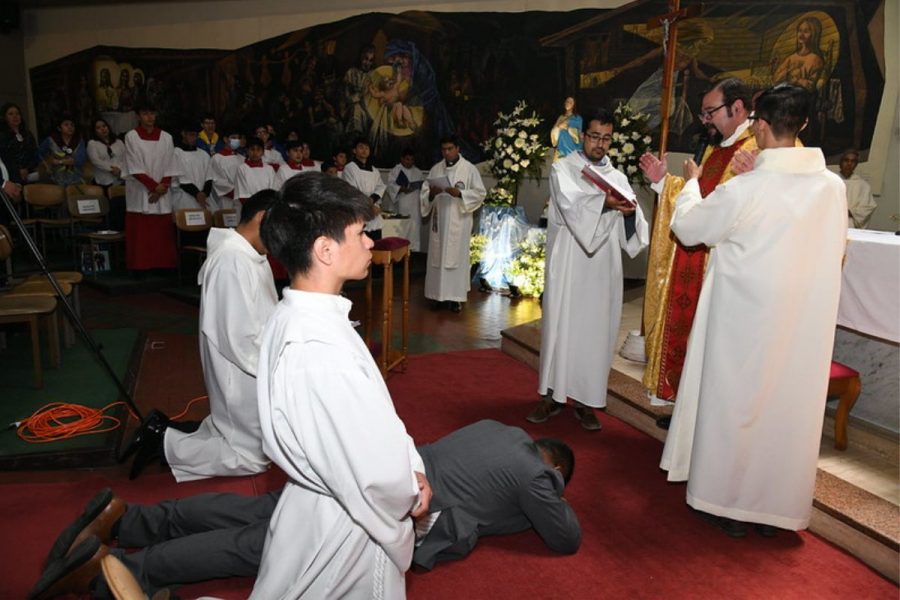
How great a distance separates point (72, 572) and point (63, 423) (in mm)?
2243

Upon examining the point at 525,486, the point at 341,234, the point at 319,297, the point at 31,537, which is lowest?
the point at 31,537

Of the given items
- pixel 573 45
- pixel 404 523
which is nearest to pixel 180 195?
pixel 573 45

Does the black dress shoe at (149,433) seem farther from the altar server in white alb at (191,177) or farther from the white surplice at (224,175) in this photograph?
the white surplice at (224,175)

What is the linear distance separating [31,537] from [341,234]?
245cm

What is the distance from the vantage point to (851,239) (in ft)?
12.6

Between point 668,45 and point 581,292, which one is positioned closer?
point 581,292

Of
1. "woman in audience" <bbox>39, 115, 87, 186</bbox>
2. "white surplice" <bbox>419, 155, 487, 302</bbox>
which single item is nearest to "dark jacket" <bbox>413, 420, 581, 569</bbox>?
"white surplice" <bbox>419, 155, 487, 302</bbox>

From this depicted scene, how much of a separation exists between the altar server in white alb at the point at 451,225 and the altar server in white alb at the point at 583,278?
3.70 meters

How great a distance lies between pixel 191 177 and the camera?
982cm

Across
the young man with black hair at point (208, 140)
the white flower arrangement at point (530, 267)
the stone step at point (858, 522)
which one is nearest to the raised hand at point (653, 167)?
the stone step at point (858, 522)

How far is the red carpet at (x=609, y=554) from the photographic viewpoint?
113 inches

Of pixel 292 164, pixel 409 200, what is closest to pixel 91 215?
pixel 292 164

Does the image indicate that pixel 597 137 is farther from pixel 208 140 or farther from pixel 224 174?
pixel 208 140

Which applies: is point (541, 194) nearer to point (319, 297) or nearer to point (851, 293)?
point (851, 293)
